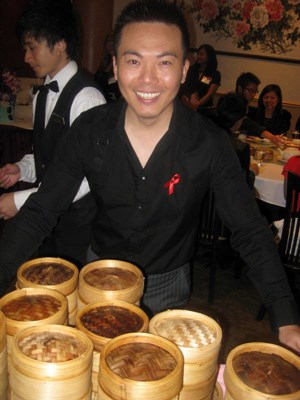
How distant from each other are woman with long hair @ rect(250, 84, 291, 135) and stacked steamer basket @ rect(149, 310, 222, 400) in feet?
16.4

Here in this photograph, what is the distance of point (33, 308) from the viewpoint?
1.05 meters

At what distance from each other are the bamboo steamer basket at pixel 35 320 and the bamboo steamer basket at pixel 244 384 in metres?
0.40

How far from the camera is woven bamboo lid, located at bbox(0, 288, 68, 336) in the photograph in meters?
0.98

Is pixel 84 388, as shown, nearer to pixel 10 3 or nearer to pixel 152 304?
pixel 152 304

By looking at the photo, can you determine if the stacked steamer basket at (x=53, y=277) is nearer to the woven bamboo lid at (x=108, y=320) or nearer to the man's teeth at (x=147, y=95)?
the woven bamboo lid at (x=108, y=320)

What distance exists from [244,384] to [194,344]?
144 millimetres

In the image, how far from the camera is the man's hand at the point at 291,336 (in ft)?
3.87

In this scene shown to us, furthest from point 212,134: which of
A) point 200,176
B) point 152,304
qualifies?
point 152,304

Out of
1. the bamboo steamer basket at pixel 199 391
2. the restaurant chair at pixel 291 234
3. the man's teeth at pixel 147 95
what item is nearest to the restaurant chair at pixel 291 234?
the restaurant chair at pixel 291 234

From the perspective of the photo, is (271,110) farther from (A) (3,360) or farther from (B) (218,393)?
(A) (3,360)

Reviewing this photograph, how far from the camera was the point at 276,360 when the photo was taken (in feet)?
3.30

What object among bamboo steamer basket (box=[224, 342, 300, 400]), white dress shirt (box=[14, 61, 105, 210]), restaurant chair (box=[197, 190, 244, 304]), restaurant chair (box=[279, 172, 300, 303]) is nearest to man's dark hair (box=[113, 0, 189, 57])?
white dress shirt (box=[14, 61, 105, 210])

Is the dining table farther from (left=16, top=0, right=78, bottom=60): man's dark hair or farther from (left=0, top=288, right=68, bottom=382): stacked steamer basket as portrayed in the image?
(left=0, top=288, right=68, bottom=382): stacked steamer basket

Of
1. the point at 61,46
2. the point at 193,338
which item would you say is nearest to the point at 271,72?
the point at 61,46
